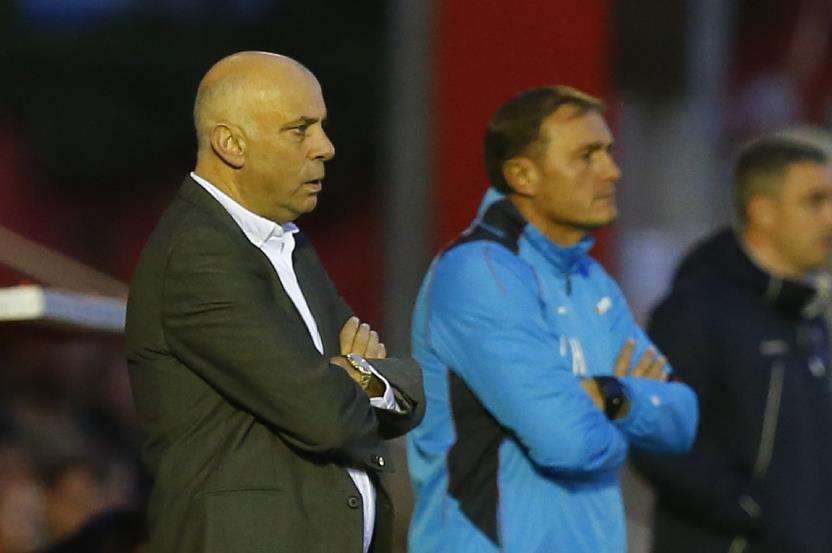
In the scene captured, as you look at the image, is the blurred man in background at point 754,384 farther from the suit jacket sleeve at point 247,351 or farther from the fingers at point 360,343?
the suit jacket sleeve at point 247,351

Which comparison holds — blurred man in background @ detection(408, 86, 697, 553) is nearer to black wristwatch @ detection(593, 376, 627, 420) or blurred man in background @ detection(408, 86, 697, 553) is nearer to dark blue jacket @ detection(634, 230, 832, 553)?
black wristwatch @ detection(593, 376, 627, 420)

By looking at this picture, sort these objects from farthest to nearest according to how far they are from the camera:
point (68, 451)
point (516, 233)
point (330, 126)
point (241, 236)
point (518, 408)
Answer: point (330, 126)
point (68, 451)
point (516, 233)
point (518, 408)
point (241, 236)

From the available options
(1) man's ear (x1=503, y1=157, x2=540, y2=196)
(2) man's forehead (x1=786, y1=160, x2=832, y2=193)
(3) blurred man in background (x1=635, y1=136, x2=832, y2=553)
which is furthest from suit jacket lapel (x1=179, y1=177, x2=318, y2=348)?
(2) man's forehead (x1=786, y1=160, x2=832, y2=193)

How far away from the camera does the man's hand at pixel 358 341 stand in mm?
4160

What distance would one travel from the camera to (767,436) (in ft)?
18.7

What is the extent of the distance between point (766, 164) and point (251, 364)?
8.97 ft

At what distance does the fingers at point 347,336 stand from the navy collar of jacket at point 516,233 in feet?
2.32

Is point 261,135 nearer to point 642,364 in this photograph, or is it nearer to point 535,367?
point 535,367

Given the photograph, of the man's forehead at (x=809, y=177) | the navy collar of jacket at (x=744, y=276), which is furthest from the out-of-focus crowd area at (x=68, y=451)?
the man's forehead at (x=809, y=177)

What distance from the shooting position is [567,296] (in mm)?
4832

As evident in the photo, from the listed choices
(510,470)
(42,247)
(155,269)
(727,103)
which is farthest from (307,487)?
(727,103)

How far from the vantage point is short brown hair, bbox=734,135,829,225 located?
612 cm

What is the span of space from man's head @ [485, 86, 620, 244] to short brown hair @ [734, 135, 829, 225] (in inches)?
51.4

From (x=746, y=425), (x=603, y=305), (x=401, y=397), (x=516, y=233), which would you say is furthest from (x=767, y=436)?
(x=401, y=397)
